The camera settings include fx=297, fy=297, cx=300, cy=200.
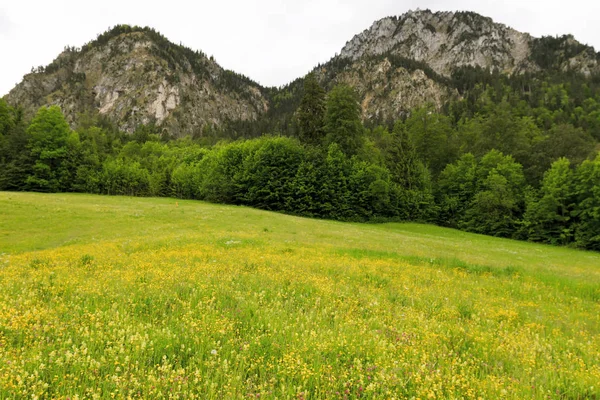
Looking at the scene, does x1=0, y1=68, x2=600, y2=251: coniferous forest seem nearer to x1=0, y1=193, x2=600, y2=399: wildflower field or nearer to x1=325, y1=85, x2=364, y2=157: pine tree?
x1=325, y1=85, x2=364, y2=157: pine tree

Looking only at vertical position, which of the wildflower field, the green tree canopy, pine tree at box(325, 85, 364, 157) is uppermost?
pine tree at box(325, 85, 364, 157)

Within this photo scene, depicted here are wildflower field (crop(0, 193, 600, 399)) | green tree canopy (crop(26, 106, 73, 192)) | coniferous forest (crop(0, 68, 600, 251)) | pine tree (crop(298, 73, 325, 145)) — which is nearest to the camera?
wildflower field (crop(0, 193, 600, 399))

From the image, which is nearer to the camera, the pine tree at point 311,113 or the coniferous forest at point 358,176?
the coniferous forest at point 358,176

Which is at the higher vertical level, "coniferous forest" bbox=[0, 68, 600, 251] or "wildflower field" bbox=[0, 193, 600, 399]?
"coniferous forest" bbox=[0, 68, 600, 251]

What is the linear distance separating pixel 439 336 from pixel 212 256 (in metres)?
10.8

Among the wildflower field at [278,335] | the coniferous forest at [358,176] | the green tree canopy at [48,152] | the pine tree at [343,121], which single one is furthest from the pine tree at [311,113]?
the wildflower field at [278,335]

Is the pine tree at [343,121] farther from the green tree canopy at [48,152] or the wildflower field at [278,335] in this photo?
the green tree canopy at [48,152]

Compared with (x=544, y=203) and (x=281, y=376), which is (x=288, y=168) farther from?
(x=281, y=376)

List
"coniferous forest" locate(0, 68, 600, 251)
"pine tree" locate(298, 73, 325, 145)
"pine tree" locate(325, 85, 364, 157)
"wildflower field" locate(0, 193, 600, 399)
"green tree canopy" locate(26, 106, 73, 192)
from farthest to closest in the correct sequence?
"pine tree" locate(298, 73, 325, 145), "pine tree" locate(325, 85, 364, 157), "green tree canopy" locate(26, 106, 73, 192), "coniferous forest" locate(0, 68, 600, 251), "wildflower field" locate(0, 193, 600, 399)

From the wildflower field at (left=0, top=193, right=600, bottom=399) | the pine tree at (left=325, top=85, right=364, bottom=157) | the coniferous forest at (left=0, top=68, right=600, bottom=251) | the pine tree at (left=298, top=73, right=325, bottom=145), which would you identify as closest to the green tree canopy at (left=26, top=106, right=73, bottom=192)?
the coniferous forest at (left=0, top=68, right=600, bottom=251)

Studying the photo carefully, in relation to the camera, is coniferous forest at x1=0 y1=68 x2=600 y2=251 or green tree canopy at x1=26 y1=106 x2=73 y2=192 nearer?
coniferous forest at x1=0 y1=68 x2=600 y2=251

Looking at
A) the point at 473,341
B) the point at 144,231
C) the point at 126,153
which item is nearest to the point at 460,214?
the point at 144,231

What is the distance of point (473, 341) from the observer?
6578 mm

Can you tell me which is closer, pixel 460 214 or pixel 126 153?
pixel 460 214
